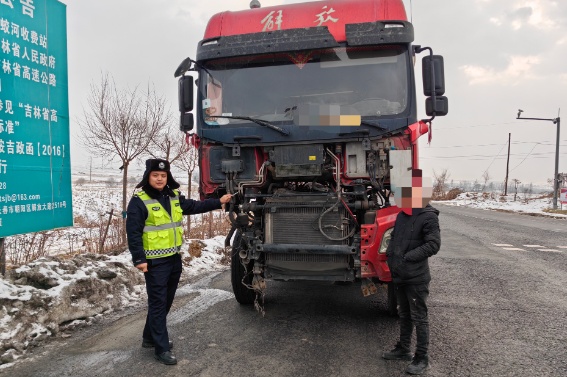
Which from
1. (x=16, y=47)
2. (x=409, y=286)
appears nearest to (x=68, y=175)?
(x=16, y=47)

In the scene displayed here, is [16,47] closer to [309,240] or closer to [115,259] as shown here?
[115,259]

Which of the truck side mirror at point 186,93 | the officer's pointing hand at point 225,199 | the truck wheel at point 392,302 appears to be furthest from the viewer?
the truck side mirror at point 186,93

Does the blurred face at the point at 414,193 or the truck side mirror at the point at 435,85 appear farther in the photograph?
the truck side mirror at the point at 435,85

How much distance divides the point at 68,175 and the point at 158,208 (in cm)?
265

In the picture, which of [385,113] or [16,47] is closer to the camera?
[385,113]

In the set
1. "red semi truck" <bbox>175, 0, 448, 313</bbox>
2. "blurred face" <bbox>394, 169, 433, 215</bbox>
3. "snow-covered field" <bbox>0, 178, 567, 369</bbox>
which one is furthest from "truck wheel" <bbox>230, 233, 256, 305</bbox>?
"blurred face" <bbox>394, 169, 433, 215</bbox>

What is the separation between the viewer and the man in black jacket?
10.1 feet

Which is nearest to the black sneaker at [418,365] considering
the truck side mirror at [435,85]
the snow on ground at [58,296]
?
the truck side mirror at [435,85]

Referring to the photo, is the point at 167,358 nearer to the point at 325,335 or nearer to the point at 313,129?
the point at 325,335

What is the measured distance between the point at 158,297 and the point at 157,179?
103 cm

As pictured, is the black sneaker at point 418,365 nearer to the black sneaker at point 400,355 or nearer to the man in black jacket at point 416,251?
the man in black jacket at point 416,251

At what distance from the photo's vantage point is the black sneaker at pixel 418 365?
119 inches

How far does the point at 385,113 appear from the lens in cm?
388

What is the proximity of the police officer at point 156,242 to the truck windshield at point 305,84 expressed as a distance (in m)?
1.06
